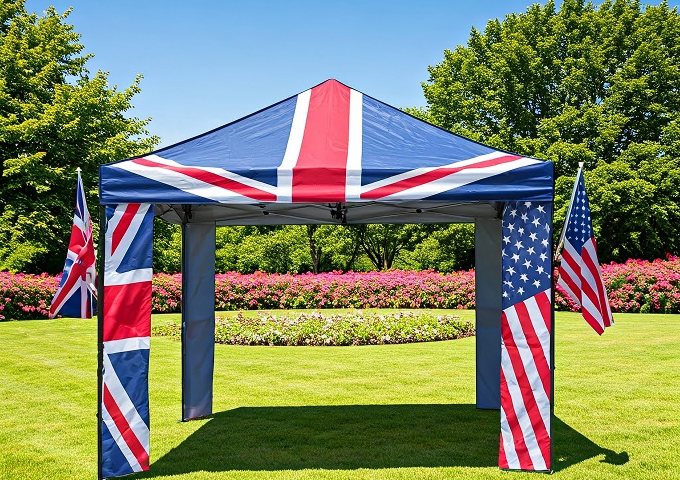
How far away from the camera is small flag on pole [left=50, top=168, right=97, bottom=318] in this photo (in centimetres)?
551

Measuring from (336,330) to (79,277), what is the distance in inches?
383

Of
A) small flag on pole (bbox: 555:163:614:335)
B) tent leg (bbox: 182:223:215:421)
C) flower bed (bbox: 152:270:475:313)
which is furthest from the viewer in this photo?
flower bed (bbox: 152:270:475:313)

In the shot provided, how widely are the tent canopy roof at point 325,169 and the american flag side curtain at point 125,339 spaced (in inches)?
11.1

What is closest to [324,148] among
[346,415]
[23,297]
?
[346,415]

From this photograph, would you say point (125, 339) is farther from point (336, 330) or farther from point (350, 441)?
point (336, 330)

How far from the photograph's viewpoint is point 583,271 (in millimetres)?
5773

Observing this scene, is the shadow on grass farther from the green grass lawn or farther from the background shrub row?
the background shrub row

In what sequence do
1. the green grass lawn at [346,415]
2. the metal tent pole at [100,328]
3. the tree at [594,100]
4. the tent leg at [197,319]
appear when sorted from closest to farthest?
the metal tent pole at [100,328]
the green grass lawn at [346,415]
the tent leg at [197,319]
the tree at [594,100]

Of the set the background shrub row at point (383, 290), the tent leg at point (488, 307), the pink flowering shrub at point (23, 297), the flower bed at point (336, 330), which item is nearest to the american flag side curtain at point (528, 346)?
the tent leg at point (488, 307)

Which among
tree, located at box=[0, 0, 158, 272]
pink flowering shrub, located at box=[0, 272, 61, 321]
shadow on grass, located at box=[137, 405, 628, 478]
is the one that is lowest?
shadow on grass, located at box=[137, 405, 628, 478]

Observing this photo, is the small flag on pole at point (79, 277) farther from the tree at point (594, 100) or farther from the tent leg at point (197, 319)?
→ the tree at point (594, 100)

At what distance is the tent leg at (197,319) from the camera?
7.93m

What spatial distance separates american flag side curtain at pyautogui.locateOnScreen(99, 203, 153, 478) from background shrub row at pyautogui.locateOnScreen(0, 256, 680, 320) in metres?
16.7

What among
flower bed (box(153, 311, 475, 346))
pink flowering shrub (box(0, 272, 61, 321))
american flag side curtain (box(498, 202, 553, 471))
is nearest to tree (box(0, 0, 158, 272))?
pink flowering shrub (box(0, 272, 61, 321))
